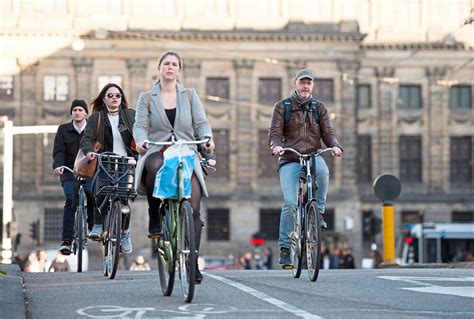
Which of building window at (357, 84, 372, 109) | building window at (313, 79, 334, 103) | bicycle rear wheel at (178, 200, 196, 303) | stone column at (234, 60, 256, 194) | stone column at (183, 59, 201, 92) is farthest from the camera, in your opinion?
building window at (357, 84, 372, 109)

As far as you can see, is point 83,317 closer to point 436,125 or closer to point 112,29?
point 112,29

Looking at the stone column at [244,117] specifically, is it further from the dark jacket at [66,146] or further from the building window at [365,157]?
the dark jacket at [66,146]

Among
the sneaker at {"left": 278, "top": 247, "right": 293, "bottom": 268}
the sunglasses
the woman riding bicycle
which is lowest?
the sneaker at {"left": 278, "top": 247, "right": 293, "bottom": 268}

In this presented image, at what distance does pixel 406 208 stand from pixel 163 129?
6365cm

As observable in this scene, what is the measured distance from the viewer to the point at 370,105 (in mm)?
76000

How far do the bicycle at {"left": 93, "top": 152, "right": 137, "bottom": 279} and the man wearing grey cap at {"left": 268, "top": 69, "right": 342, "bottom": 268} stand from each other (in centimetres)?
160

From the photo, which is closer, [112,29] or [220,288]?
[220,288]

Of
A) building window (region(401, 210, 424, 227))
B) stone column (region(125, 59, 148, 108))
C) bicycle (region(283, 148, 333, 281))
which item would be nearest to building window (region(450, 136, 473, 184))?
building window (region(401, 210, 424, 227))

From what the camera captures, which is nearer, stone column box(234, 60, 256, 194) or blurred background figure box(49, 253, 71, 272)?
blurred background figure box(49, 253, 71, 272)

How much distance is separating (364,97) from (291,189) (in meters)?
61.7

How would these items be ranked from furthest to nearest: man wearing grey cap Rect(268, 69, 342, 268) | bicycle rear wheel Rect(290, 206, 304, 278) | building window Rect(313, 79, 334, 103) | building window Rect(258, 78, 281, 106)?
building window Rect(313, 79, 334, 103), building window Rect(258, 78, 281, 106), man wearing grey cap Rect(268, 69, 342, 268), bicycle rear wheel Rect(290, 206, 304, 278)

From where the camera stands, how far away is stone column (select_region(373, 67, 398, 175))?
75.3 metres

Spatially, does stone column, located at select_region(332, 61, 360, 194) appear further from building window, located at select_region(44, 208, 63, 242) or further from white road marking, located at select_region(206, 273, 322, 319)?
white road marking, located at select_region(206, 273, 322, 319)

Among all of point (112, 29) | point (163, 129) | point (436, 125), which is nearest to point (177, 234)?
point (163, 129)
